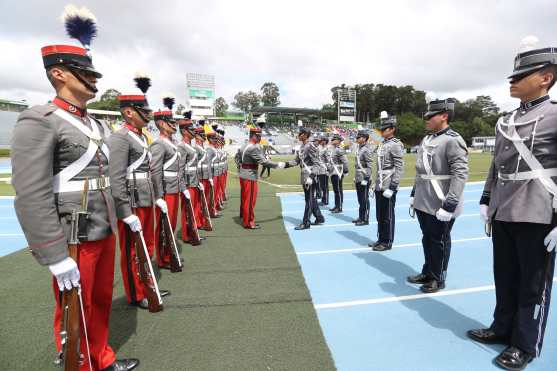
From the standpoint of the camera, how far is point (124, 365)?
240cm

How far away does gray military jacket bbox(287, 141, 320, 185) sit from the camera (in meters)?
6.77

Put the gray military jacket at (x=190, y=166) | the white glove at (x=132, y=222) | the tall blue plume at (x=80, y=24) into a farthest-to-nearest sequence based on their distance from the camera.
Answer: the gray military jacket at (x=190, y=166) → the white glove at (x=132, y=222) → the tall blue plume at (x=80, y=24)

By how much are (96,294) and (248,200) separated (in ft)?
15.0

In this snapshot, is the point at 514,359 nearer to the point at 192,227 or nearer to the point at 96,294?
the point at 96,294

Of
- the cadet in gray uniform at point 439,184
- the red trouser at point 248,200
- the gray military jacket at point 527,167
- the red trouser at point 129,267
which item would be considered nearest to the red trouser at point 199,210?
the red trouser at point 248,200

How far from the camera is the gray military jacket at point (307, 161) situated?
6.77 metres

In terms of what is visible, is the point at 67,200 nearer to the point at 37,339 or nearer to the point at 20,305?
the point at 37,339

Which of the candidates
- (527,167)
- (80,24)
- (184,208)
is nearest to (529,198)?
(527,167)

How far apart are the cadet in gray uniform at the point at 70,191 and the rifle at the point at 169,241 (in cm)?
178

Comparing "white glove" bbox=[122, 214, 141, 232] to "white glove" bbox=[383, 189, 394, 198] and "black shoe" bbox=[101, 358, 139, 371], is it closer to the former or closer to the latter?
"black shoe" bbox=[101, 358, 139, 371]

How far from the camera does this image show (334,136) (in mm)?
9672

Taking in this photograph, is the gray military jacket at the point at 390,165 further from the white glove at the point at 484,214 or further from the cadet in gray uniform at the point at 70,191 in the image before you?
the cadet in gray uniform at the point at 70,191

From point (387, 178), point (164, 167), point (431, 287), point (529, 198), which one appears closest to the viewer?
point (529, 198)

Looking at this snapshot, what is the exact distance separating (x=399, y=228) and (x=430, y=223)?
332 centimetres
